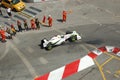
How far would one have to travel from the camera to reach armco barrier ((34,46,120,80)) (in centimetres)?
2295

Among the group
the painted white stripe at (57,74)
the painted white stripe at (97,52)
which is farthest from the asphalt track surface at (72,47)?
the painted white stripe at (57,74)

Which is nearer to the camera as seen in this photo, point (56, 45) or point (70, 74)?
point (70, 74)

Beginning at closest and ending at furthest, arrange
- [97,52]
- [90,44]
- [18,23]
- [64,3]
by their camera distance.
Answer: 1. [97,52]
2. [90,44]
3. [18,23]
4. [64,3]

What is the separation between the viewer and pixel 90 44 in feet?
91.5

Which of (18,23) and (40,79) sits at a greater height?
(18,23)

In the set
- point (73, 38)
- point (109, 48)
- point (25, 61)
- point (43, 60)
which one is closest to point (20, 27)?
point (25, 61)

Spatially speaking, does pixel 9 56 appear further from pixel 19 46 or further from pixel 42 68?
pixel 42 68

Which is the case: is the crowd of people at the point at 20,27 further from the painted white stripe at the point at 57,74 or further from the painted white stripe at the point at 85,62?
the painted white stripe at the point at 57,74

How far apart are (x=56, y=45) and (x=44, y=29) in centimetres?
451

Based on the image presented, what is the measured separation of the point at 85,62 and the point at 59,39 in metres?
4.34

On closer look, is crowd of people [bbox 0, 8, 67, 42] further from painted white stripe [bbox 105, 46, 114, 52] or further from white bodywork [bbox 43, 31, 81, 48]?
painted white stripe [bbox 105, 46, 114, 52]

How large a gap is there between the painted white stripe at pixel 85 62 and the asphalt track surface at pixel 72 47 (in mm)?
422

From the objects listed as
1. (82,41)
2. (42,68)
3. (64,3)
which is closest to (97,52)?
(82,41)

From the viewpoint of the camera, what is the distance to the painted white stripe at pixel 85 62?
951 inches
